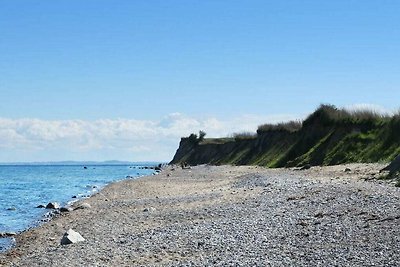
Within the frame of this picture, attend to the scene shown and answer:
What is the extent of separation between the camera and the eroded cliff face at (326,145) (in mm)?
45916

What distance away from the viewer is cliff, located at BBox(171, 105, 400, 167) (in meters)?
46.5

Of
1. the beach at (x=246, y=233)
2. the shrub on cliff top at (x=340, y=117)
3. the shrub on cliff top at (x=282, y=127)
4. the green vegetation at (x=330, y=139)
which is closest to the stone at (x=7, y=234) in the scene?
the beach at (x=246, y=233)

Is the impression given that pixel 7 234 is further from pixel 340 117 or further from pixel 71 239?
pixel 340 117

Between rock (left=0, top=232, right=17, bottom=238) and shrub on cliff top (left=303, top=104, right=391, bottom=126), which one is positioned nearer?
rock (left=0, top=232, right=17, bottom=238)

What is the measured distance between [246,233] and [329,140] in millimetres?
40986

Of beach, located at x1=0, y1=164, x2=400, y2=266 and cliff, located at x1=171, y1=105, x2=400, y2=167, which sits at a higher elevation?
cliff, located at x1=171, y1=105, x2=400, y2=167

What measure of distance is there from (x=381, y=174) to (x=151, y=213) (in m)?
13.0

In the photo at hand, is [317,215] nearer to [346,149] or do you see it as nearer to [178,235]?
[178,235]

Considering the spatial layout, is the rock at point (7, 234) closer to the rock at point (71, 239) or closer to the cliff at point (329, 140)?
the rock at point (71, 239)

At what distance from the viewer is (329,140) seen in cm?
5656

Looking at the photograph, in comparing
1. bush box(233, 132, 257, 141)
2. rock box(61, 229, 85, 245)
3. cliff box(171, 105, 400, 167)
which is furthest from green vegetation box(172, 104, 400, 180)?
rock box(61, 229, 85, 245)

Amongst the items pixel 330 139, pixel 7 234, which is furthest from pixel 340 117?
pixel 7 234

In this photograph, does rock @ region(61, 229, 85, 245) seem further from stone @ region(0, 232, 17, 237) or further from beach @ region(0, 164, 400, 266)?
stone @ region(0, 232, 17, 237)

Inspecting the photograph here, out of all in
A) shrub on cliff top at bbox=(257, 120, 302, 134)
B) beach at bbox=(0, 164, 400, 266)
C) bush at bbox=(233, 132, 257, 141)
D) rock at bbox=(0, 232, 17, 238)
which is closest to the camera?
beach at bbox=(0, 164, 400, 266)
